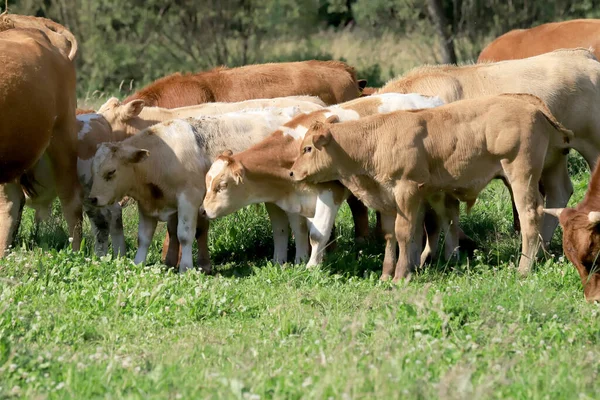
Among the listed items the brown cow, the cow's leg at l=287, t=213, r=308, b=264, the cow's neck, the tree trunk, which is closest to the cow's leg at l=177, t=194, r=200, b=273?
the cow's neck

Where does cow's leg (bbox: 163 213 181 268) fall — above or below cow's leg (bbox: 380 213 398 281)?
below

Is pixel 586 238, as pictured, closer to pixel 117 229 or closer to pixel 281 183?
pixel 281 183

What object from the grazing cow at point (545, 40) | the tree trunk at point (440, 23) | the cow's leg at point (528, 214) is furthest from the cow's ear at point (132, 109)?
the tree trunk at point (440, 23)

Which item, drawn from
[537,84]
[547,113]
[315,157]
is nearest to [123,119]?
[315,157]

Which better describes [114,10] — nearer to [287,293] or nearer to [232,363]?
[287,293]

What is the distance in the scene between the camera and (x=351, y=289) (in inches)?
328

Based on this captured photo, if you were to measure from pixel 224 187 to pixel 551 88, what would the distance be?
3.44m

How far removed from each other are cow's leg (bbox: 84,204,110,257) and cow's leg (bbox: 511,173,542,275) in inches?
159

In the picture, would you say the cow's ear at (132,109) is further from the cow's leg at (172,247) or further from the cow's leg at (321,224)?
the cow's leg at (321,224)

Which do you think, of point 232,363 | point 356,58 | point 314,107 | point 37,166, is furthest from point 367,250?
point 356,58

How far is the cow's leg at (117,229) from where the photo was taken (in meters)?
10.1

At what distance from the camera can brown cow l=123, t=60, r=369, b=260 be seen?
1158 centimetres

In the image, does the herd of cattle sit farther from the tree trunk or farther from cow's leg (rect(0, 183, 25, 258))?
the tree trunk

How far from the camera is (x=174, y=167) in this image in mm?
9375
